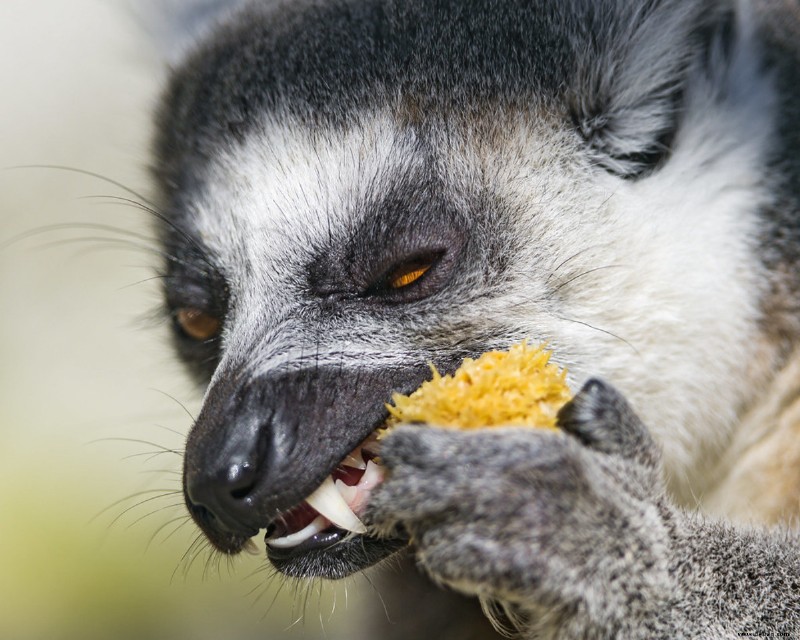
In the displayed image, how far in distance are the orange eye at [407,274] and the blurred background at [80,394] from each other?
2.14m

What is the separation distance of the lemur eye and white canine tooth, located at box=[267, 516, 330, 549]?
1.96ft

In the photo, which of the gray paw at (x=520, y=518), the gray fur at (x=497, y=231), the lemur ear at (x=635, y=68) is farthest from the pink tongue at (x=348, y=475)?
the lemur ear at (x=635, y=68)

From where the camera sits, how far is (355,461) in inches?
81.3

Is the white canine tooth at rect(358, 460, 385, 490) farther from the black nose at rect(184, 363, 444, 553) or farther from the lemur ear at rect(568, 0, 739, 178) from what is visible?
the lemur ear at rect(568, 0, 739, 178)

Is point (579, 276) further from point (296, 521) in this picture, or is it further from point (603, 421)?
point (296, 521)

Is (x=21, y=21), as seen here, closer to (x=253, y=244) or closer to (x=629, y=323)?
(x=253, y=244)

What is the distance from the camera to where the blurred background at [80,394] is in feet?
15.5

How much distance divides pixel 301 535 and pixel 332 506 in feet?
0.40

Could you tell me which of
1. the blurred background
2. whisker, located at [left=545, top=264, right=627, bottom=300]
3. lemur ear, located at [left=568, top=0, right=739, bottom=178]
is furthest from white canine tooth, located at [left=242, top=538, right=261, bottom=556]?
the blurred background

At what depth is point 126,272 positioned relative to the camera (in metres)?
6.04

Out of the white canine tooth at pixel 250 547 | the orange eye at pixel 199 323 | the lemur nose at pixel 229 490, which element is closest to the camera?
the lemur nose at pixel 229 490

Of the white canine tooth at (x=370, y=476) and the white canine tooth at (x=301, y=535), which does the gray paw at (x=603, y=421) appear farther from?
the white canine tooth at (x=301, y=535)

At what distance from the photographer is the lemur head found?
218 cm

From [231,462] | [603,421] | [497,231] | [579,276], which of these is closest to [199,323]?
[231,462]
